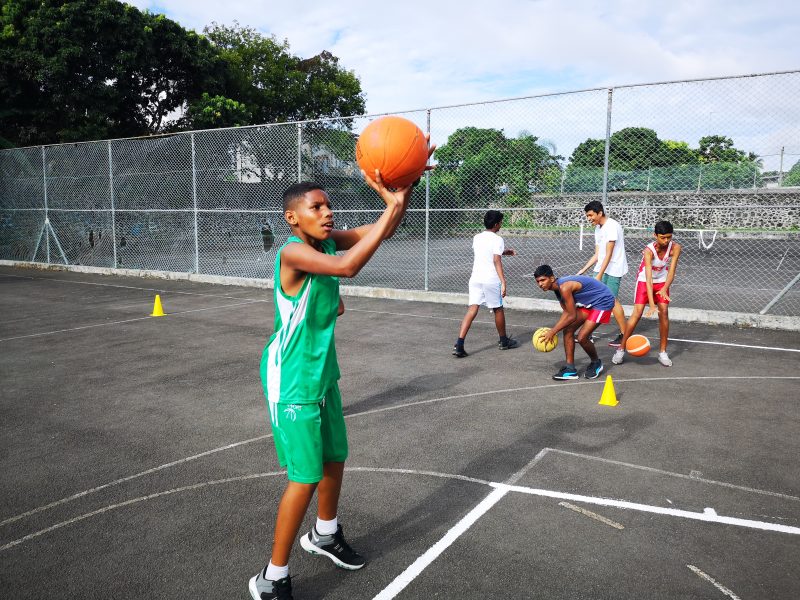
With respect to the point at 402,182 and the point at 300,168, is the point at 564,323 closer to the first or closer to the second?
the point at 402,182

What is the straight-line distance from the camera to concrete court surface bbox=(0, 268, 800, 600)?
3020 mm

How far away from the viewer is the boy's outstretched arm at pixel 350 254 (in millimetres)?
2523

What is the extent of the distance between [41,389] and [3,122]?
22.4 meters

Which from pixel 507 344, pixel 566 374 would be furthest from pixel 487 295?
pixel 566 374

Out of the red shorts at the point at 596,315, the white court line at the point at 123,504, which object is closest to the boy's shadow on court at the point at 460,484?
the white court line at the point at 123,504

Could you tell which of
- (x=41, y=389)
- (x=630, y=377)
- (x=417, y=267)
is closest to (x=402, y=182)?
(x=630, y=377)

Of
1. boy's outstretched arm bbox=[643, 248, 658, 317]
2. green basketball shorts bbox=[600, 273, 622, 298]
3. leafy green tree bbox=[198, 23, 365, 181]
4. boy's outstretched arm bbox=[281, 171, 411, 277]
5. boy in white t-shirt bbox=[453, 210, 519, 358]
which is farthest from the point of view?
leafy green tree bbox=[198, 23, 365, 181]

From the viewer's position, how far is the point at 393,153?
2865mm

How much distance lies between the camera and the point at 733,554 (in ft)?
10.4

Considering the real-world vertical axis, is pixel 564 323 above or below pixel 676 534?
above

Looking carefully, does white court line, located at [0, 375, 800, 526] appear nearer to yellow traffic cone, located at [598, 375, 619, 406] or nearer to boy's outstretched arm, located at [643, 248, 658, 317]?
yellow traffic cone, located at [598, 375, 619, 406]

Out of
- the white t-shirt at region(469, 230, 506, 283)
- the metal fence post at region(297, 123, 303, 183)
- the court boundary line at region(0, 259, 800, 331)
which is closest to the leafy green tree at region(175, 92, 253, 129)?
the court boundary line at region(0, 259, 800, 331)

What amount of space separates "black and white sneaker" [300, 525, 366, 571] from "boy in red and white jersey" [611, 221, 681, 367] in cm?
512

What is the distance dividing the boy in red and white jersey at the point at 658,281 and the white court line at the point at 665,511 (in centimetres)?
375
